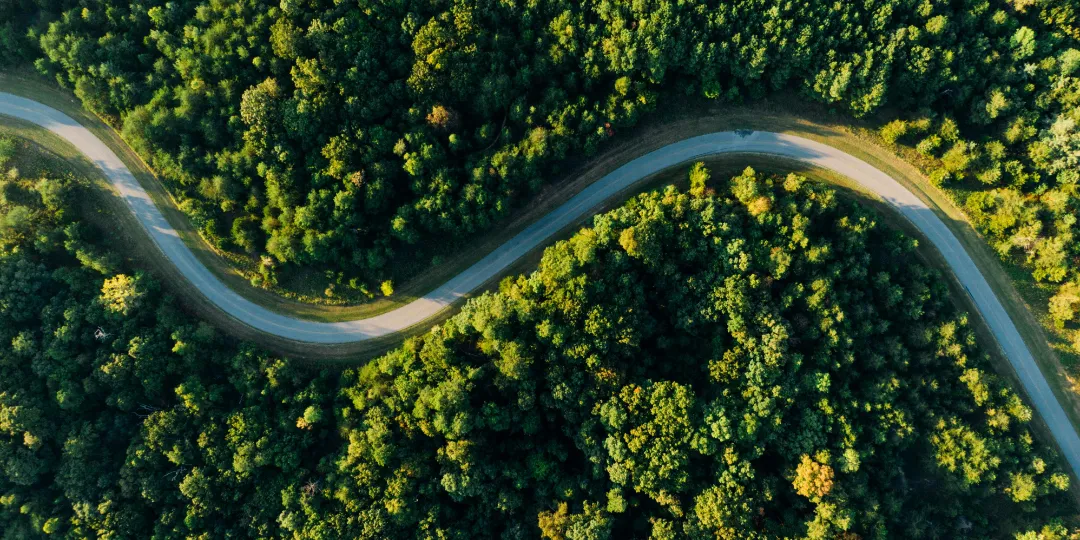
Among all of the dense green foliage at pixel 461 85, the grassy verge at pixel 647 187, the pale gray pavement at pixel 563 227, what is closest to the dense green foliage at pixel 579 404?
the pale gray pavement at pixel 563 227

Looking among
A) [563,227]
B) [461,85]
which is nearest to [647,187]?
[563,227]

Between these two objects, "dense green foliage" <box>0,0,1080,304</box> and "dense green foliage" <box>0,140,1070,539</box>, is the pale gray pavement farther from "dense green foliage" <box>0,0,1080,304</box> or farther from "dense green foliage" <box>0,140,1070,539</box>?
"dense green foliage" <box>0,0,1080,304</box>

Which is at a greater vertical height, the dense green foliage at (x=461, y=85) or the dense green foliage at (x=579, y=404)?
the dense green foliage at (x=461, y=85)

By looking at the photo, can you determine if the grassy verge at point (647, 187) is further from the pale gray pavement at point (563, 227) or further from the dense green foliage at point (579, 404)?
the dense green foliage at point (579, 404)

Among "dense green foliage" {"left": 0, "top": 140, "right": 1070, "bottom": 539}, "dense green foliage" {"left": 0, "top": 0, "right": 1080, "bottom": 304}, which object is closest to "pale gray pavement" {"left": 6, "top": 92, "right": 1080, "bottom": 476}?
"dense green foliage" {"left": 0, "top": 140, "right": 1070, "bottom": 539}

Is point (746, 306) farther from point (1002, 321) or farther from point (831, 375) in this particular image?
point (1002, 321)

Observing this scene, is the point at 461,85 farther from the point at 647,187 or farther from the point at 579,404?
the point at 579,404
